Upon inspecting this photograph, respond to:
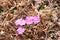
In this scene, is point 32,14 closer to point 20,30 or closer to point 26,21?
point 26,21

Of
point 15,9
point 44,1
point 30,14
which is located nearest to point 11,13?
point 15,9

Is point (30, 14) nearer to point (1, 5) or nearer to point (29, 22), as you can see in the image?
point (29, 22)

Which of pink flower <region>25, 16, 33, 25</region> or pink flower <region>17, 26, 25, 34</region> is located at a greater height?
pink flower <region>25, 16, 33, 25</region>

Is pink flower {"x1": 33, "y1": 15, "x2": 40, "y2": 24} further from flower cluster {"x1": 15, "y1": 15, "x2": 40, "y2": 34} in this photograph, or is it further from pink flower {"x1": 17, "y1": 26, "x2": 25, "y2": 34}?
pink flower {"x1": 17, "y1": 26, "x2": 25, "y2": 34}

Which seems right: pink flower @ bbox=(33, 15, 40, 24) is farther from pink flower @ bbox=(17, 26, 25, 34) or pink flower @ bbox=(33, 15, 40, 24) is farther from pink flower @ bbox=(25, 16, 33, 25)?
pink flower @ bbox=(17, 26, 25, 34)

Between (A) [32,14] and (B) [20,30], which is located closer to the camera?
(B) [20,30]

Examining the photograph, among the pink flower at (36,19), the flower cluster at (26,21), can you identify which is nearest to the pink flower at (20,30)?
the flower cluster at (26,21)

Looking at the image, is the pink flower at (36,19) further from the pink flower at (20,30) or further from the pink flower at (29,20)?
the pink flower at (20,30)

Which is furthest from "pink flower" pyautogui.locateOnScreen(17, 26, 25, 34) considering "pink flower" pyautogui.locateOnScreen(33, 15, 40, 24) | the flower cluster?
"pink flower" pyautogui.locateOnScreen(33, 15, 40, 24)

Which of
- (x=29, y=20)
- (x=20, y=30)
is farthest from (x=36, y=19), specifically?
(x=20, y=30)

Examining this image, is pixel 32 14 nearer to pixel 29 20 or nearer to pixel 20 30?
pixel 29 20

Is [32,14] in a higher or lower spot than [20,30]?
higher

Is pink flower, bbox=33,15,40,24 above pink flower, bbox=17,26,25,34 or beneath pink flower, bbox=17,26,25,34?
above
